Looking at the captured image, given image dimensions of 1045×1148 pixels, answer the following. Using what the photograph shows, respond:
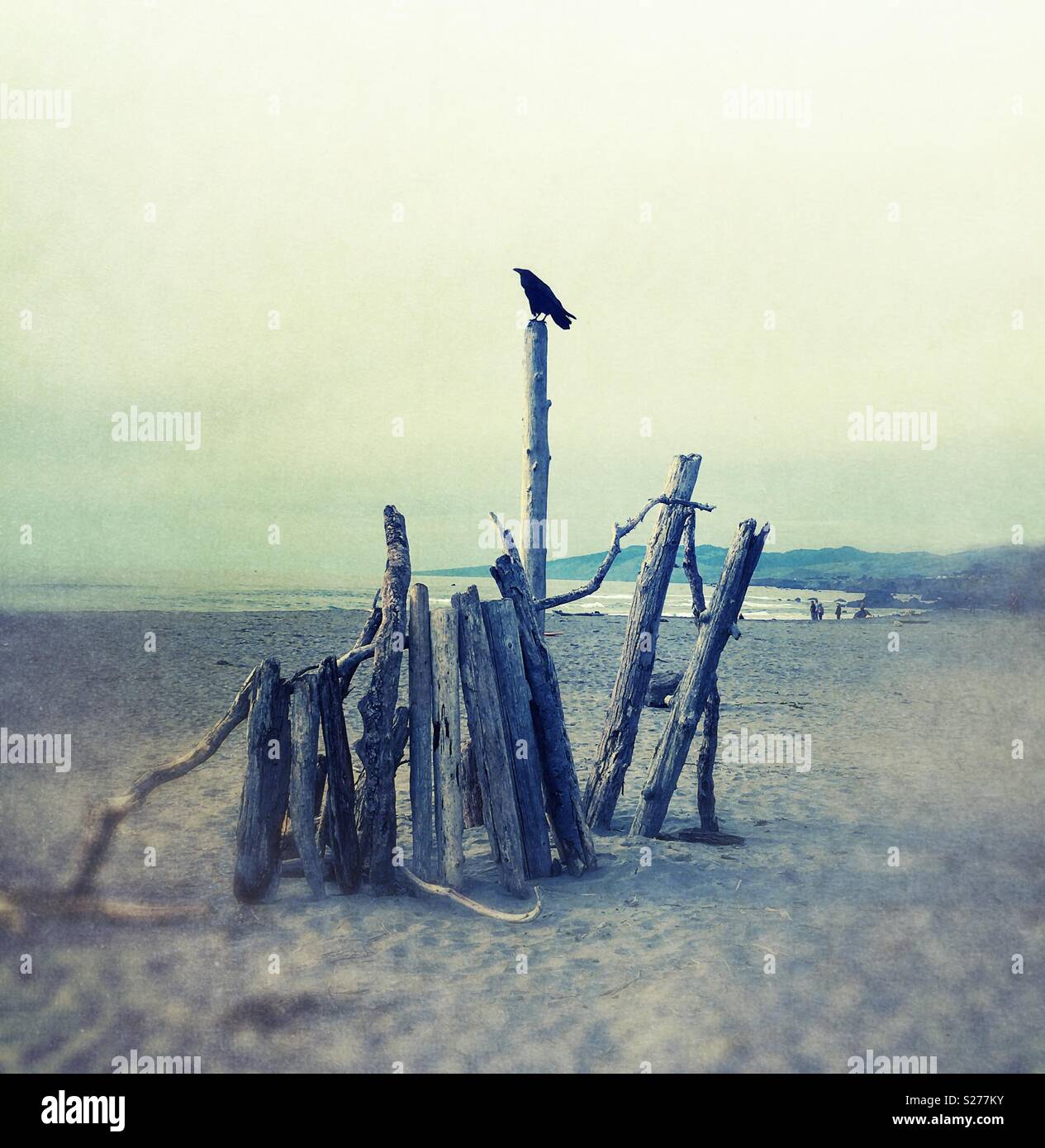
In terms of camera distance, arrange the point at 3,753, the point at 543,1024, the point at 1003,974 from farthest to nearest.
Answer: the point at 3,753
the point at 1003,974
the point at 543,1024

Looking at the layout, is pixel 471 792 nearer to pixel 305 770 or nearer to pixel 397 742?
pixel 397 742

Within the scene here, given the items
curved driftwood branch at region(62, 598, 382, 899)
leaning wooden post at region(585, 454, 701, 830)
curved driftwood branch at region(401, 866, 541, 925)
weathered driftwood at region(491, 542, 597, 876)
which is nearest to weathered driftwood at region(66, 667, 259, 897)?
curved driftwood branch at region(62, 598, 382, 899)

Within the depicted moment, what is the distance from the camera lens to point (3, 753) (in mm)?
10508

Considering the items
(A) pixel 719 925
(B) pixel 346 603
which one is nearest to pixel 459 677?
(A) pixel 719 925

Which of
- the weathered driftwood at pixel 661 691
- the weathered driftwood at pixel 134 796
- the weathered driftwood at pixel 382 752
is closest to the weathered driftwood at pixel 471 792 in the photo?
the weathered driftwood at pixel 382 752

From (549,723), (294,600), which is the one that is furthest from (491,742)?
(294,600)

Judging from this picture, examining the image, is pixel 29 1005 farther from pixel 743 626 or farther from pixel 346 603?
pixel 346 603

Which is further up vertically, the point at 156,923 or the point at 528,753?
the point at 528,753

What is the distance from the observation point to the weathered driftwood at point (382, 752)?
568 centimetres

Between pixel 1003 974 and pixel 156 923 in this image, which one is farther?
pixel 156 923

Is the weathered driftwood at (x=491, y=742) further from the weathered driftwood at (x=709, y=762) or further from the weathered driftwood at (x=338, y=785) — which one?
the weathered driftwood at (x=709, y=762)

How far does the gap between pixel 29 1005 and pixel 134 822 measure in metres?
3.01

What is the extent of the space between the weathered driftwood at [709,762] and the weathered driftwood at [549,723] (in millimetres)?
1186

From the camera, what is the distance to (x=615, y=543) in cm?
708
